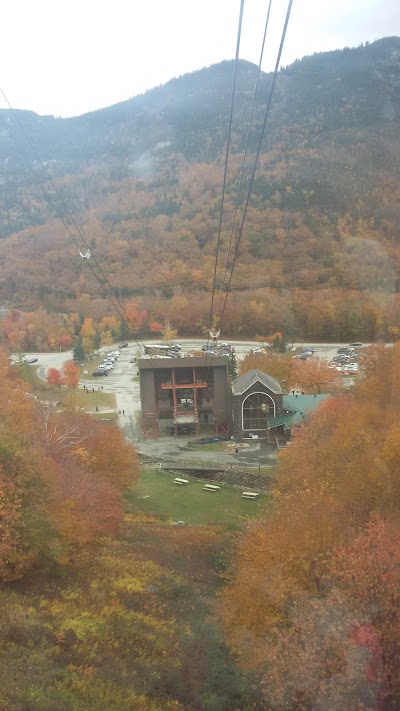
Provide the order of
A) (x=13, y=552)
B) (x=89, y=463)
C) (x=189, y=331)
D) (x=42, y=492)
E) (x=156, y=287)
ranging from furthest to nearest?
(x=156, y=287)
(x=189, y=331)
(x=89, y=463)
(x=42, y=492)
(x=13, y=552)

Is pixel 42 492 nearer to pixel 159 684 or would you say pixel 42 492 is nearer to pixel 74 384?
pixel 159 684

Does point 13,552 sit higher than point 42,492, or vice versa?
point 42,492

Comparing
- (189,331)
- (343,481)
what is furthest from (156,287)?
(343,481)

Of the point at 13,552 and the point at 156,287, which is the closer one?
the point at 13,552

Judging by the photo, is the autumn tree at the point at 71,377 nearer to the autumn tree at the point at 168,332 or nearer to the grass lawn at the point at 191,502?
the autumn tree at the point at 168,332

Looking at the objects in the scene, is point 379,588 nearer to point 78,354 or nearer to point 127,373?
point 127,373

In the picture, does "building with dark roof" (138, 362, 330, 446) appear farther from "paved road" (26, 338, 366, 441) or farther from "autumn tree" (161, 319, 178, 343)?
"autumn tree" (161, 319, 178, 343)
